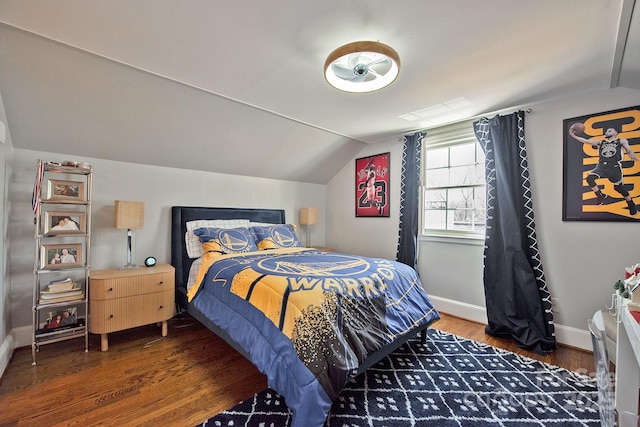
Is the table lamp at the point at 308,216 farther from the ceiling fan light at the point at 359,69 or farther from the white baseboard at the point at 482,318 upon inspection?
the ceiling fan light at the point at 359,69

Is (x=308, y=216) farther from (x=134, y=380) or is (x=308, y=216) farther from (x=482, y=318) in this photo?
(x=134, y=380)

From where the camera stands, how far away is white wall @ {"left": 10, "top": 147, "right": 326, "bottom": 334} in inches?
96.7

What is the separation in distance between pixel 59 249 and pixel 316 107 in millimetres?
2704

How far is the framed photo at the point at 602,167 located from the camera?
7.57 ft

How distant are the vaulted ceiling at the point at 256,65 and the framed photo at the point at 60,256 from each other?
96 centimetres

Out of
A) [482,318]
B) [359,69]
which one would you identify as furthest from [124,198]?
[482,318]

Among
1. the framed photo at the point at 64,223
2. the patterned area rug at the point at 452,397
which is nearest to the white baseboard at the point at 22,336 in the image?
the framed photo at the point at 64,223

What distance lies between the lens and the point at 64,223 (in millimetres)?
2414

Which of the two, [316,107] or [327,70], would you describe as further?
[316,107]

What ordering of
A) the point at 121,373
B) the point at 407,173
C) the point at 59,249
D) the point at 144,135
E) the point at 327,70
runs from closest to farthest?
the point at 327,70 → the point at 121,373 → the point at 59,249 → the point at 144,135 → the point at 407,173

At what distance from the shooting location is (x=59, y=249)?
2379 mm

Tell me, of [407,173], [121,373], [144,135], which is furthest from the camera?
[407,173]

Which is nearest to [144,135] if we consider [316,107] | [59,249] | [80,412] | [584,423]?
[59,249]

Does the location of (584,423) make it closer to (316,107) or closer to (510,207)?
(510,207)
